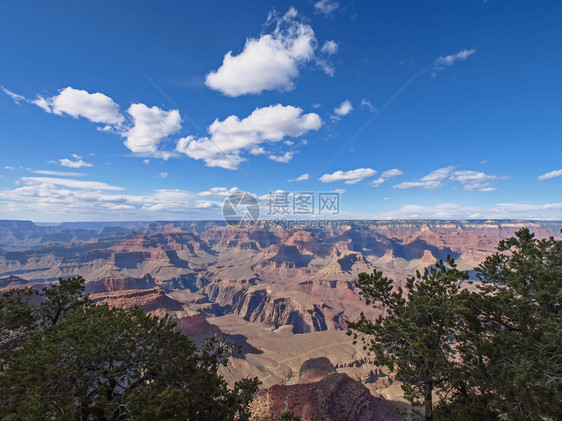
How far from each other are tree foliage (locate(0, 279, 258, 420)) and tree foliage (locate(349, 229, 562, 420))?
25.0 feet

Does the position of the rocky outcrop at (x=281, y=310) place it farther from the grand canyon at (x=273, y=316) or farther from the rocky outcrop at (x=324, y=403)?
the rocky outcrop at (x=324, y=403)

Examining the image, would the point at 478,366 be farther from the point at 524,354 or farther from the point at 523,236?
the point at 523,236

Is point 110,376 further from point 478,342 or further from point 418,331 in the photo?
point 478,342

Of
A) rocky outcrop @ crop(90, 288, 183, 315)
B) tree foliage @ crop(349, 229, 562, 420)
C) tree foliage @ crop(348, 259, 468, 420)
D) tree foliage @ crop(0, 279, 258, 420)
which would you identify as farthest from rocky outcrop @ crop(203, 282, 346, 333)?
tree foliage @ crop(0, 279, 258, 420)

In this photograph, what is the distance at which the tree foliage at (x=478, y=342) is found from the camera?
897 centimetres

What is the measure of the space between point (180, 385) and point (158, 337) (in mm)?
2242

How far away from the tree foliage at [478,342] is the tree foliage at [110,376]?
7.62 meters

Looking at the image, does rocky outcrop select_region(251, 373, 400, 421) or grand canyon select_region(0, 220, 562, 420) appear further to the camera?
grand canyon select_region(0, 220, 562, 420)

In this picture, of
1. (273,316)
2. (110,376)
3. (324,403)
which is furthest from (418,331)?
(273,316)

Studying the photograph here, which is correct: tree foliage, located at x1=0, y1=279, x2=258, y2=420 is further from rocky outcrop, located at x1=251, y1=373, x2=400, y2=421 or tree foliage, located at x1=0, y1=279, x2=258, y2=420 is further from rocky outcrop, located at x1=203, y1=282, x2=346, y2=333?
rocky outcrop, located at x1=203, y1=282, x2=346, y2=333

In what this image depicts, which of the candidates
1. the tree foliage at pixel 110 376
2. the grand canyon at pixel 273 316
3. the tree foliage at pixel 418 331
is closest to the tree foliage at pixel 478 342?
the tree foliage at pixel 418 331

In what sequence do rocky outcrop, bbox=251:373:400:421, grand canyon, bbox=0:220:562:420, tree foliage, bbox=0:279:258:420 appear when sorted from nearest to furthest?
1. tree foliage, bbox=0:279:258:420
2. rocky outcrop, bbox=251:373:400:421
3. grand canyon, bbox=0:220:562:420

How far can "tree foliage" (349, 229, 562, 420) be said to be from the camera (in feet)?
29.4

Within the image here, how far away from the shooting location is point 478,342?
1112cm
